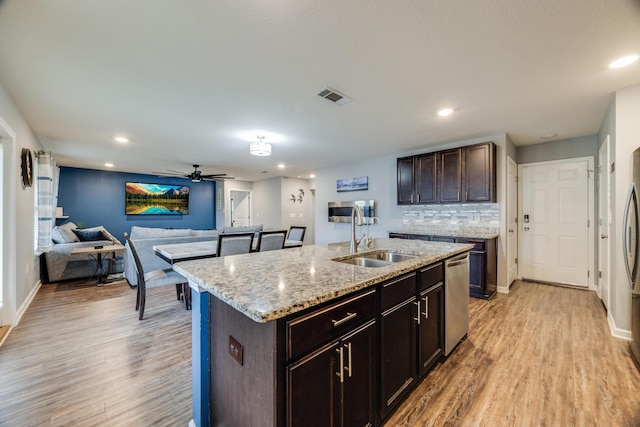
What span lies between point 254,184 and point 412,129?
282 inches

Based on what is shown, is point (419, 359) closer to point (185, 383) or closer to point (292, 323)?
A: point (292, 323)

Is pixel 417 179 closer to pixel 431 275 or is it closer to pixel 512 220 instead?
pixel 512 220

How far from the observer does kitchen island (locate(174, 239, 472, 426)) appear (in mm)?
971

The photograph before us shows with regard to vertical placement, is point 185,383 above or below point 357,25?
below

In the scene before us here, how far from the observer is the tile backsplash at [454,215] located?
13.3ft

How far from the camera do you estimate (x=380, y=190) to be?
5.50 m

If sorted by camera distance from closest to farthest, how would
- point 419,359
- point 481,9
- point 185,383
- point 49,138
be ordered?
point 481,9 → point 419,359 → point 185,383 → point 49,138

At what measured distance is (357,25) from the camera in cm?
161

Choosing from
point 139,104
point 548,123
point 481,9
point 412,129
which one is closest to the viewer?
point 481,9

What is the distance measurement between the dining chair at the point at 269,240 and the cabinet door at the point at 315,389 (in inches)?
94.6

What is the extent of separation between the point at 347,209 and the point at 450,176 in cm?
247

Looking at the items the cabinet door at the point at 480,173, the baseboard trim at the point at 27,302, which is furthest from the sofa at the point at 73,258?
the cabinet door at the point at 480,173

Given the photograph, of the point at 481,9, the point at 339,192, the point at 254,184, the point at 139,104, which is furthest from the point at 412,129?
the point at 254,184

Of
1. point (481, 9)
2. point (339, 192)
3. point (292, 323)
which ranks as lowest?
point (292, 323)
